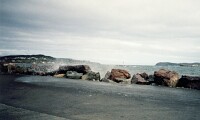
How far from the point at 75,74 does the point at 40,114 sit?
21.3 m

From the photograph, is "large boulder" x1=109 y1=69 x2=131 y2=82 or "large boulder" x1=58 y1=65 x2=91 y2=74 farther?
"large boulder" x1=58 y1=65 x2=91 y2=74

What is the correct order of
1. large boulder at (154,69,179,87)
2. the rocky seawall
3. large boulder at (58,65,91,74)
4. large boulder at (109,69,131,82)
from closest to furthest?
the rocky seawall, large boulder at (154,69,179,87), large boulder at (109,69,131,82), large boulder at (58,65,91,74)

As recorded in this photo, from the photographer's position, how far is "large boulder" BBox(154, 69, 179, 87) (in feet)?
75.2

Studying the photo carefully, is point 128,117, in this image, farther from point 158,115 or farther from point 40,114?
point 40,114

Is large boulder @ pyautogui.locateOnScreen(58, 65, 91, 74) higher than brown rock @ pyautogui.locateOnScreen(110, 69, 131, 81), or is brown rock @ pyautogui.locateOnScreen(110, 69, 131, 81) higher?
large boulder @ pyautogui.locateOnScreen(58, 65, 91, 74)

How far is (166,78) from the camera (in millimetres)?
23344

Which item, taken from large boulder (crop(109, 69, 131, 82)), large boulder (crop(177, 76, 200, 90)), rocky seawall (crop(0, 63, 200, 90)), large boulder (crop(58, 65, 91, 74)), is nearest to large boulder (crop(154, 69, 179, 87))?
rocky seawall (crop(0, 63, 200, 90))

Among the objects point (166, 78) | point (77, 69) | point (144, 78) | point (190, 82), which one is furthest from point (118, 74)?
point (190, 82)

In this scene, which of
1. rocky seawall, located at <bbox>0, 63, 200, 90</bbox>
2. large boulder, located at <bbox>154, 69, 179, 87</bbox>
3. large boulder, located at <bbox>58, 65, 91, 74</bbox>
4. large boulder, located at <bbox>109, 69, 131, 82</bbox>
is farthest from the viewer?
large boulder, located at <bbox>58, 65, 91, 74</bbox>

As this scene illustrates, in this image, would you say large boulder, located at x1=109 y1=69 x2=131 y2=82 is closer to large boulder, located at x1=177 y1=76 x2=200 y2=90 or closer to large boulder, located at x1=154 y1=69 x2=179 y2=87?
large boulder, located at x1=154 y1=69 x2=179 y2=87

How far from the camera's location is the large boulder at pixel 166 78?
902 inches

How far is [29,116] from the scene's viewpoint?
323 inches

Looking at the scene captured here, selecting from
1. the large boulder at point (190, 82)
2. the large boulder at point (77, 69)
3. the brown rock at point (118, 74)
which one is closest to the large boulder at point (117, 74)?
the brown rock at point (118, 74)

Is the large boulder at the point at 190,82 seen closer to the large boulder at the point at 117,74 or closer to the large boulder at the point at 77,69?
the large boulder at the point at 117,74
